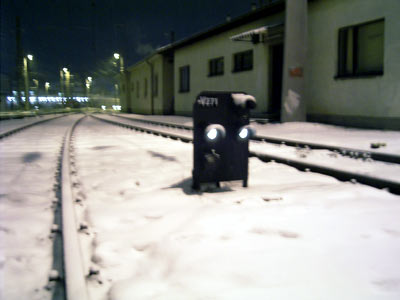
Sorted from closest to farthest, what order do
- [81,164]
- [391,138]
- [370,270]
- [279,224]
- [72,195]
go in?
[370,270], [279,224], [72,195], [81,164], [391,138]

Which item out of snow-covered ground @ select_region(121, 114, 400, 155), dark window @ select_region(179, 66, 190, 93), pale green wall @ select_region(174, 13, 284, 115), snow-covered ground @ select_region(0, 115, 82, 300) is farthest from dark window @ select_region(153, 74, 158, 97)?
snow-covered ground @ select_region(0, 115, 82, 300)

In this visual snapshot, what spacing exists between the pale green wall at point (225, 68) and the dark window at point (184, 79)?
11.0 inches

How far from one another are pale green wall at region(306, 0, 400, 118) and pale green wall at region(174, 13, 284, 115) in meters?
2.28

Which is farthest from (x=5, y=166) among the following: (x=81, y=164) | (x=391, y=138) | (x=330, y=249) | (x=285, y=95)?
(x=285, y=95)

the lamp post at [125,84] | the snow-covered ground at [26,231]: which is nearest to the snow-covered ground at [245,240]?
the snow-covered ground at [26,231]

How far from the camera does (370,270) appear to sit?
1925mm

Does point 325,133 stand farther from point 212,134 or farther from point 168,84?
point 168,84

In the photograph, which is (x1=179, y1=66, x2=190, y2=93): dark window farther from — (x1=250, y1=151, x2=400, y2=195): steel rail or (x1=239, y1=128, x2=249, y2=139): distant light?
(x1=239, y1=128, x2=249, y2=139): distant light

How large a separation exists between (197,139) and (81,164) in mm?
2787

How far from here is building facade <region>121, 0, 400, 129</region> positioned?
404 inches

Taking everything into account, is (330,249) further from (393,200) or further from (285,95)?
(285,95)

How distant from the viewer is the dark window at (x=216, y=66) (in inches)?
768

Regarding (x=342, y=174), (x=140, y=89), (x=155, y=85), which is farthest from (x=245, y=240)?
(x=140, y=89)

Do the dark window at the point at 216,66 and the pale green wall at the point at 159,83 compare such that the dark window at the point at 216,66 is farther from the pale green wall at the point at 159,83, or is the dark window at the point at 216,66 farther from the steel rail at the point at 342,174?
the steel rail at the point at 342,174
